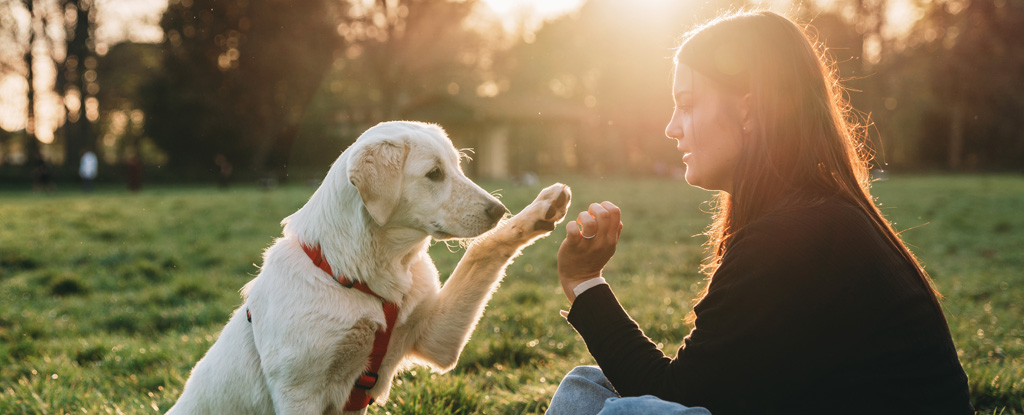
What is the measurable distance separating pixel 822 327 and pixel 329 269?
194 centimetres

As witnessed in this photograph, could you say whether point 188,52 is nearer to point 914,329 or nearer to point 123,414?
point 123,414

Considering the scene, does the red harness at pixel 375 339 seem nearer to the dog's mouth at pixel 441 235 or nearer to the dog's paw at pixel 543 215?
the dog's mouth at pixel 441 235

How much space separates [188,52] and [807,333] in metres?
43.2

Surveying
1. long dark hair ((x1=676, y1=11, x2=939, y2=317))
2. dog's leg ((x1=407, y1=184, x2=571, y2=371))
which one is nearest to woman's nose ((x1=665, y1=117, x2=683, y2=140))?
long dark hair ((x1=676, y1=11, x2=939, y2=317))

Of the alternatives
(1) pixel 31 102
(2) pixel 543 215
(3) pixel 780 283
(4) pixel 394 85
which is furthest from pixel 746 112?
(1) pixel 31 102

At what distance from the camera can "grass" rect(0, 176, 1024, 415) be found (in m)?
4.07

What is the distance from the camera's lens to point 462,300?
307 centimetres

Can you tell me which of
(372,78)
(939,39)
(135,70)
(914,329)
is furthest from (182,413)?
(939,39)

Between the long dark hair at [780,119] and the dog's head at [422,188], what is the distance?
1.24 meters

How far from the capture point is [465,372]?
4.62 m

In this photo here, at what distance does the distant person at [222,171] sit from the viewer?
32.8m

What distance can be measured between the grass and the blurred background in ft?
80.4

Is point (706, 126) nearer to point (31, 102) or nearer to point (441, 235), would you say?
point (441, 235)

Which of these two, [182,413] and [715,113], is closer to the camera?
[715,113]
